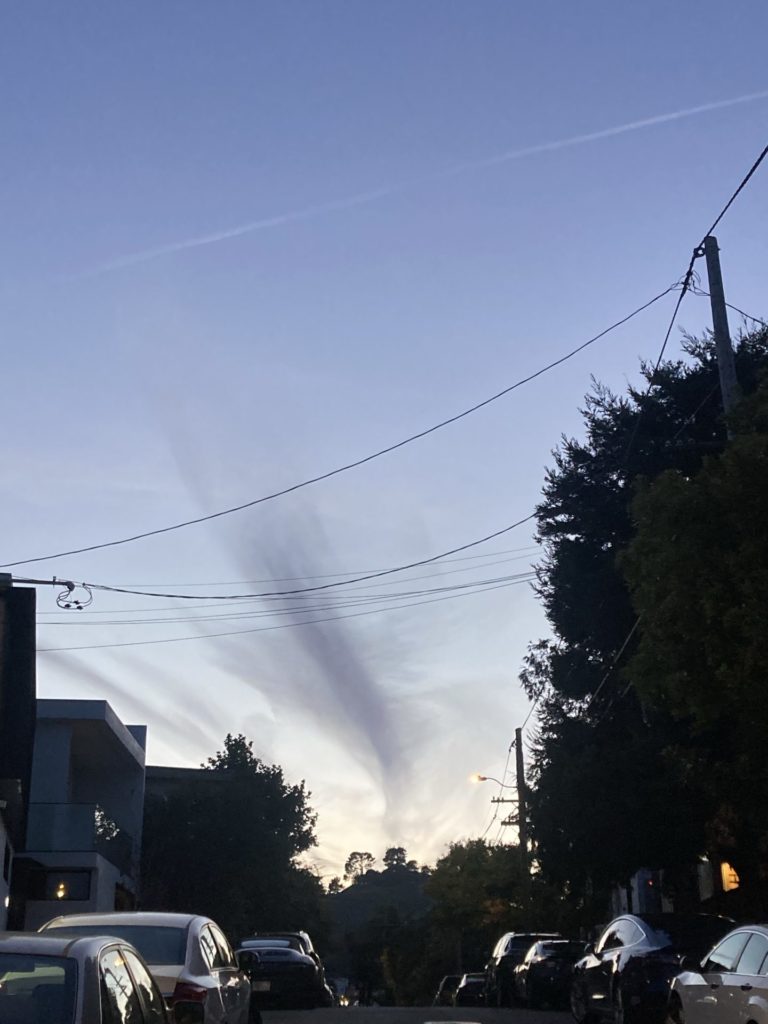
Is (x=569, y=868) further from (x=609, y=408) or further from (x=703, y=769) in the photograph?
(x=609, y=408)

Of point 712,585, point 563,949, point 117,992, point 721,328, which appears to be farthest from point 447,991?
point 117,992

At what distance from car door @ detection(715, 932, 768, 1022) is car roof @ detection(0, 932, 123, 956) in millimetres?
5601

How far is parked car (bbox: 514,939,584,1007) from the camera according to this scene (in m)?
21.5

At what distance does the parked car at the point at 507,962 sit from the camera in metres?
24.7

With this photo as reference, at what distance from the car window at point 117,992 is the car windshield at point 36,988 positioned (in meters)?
0.22

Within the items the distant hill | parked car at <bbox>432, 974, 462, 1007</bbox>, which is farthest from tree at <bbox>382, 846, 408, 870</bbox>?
parked car at <bbox>432, 974, 462, 1007</bbox>

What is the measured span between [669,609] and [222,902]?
30.2 metres

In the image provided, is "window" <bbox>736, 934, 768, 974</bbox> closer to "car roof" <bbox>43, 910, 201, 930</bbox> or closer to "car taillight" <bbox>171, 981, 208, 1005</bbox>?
"car taillight" <bbox>171, 981, 208, 1005</bbox>

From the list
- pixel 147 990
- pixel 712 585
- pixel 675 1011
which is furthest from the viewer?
pixel 712 585

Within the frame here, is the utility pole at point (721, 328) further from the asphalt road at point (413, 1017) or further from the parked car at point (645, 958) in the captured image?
the asphalt road at point (413, 1017)

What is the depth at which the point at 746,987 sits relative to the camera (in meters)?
9.79

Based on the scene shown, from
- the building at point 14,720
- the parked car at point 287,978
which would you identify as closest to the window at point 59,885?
the building at point 14,720

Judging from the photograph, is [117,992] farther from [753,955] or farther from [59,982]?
[753,955]

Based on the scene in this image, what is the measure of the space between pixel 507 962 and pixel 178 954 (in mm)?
16794
